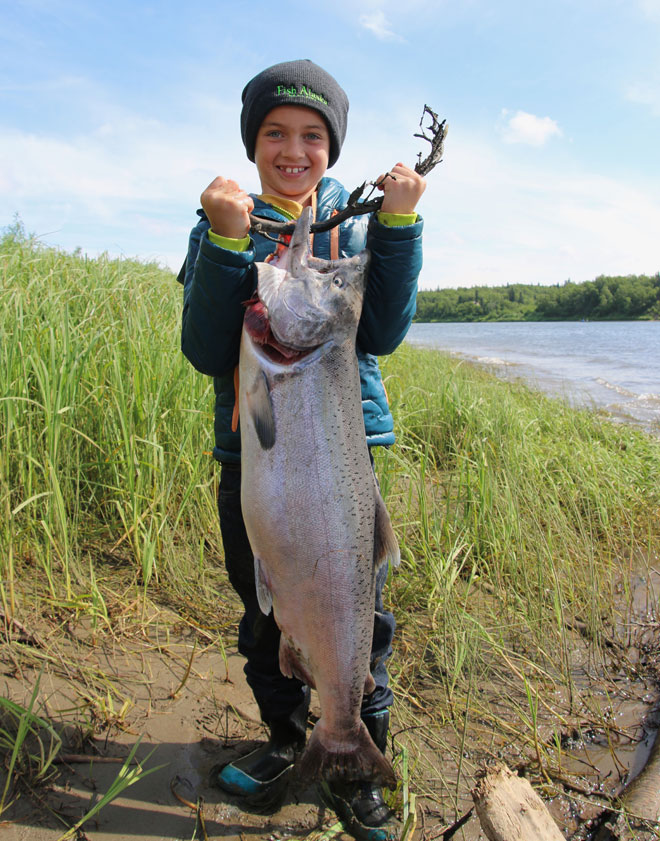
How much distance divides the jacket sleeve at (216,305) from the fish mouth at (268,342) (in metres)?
0.12

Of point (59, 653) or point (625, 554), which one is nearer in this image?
point (59, 653)

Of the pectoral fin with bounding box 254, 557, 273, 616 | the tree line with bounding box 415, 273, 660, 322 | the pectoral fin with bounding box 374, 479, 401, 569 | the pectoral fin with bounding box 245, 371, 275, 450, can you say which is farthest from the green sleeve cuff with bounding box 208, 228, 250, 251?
the tree line with bounding box 415, 273, 660, 322

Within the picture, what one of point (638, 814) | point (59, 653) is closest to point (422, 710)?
point (638, 814)

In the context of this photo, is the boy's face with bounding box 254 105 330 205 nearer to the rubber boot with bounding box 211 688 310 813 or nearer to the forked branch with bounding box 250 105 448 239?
the forked branch with bounding box 250 105 448 239

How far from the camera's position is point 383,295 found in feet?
6.98

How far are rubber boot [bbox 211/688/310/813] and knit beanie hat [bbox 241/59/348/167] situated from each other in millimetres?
2511

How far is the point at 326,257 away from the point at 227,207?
0.57m

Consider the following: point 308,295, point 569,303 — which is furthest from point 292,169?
point 569,303

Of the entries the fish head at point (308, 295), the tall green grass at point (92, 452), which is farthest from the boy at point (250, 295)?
the tall green grass at point (92, 452)

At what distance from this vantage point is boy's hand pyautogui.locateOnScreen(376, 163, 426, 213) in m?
1.95

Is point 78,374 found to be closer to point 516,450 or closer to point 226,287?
point 226,287

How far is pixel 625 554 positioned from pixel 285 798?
3.43m

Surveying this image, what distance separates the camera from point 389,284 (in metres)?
2.10

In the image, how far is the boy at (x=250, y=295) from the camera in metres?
2.07
